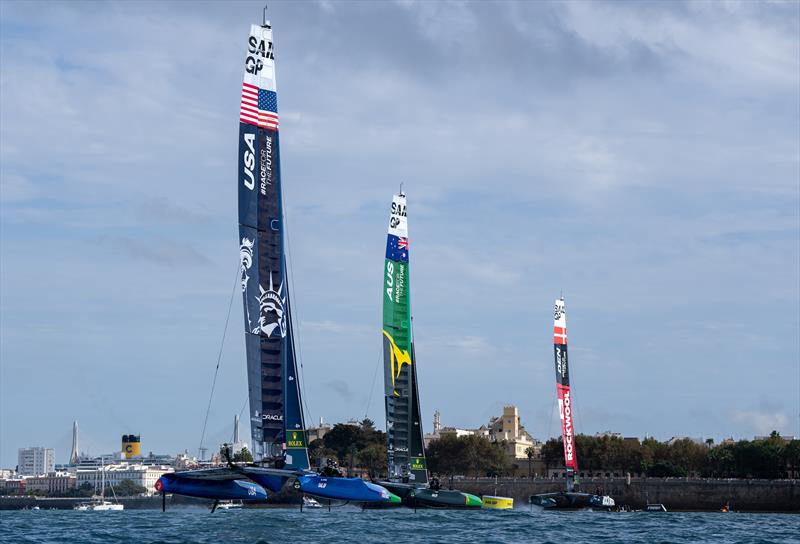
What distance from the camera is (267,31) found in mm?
44719

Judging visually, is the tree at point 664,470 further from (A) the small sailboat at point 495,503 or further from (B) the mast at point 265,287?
(B) the mast at point 265,287

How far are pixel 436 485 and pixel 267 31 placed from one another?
26977 mm

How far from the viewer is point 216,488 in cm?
4212

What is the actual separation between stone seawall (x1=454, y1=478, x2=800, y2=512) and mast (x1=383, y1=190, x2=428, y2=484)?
4699 centimetres

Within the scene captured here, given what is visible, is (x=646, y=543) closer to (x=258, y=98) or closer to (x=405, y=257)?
(x=258, y=98)

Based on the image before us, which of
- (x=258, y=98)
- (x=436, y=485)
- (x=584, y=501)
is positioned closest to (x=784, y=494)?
(x=584, y=501)

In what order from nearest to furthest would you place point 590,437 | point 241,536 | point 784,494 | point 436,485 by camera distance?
point 241,536 < point 436,485 < point 784,494 < point 590,437

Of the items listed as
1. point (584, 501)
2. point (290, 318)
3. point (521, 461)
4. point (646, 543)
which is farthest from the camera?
point (521, 461)

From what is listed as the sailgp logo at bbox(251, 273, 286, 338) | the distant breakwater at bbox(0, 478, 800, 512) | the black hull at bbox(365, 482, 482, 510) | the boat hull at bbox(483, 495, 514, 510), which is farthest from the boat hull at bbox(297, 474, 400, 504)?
the distant breakwater at bbox(0, 478, 800, 512)

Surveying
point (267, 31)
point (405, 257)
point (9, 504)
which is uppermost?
point (267, 31)

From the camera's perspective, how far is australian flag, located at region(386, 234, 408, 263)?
213 ft

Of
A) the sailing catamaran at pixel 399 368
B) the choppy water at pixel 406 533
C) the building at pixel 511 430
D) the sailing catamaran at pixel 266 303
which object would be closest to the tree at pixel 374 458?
the building at pixel 511 430

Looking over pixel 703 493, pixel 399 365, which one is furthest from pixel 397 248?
pixel 703 493

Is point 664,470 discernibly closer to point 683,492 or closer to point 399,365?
point 683,492
